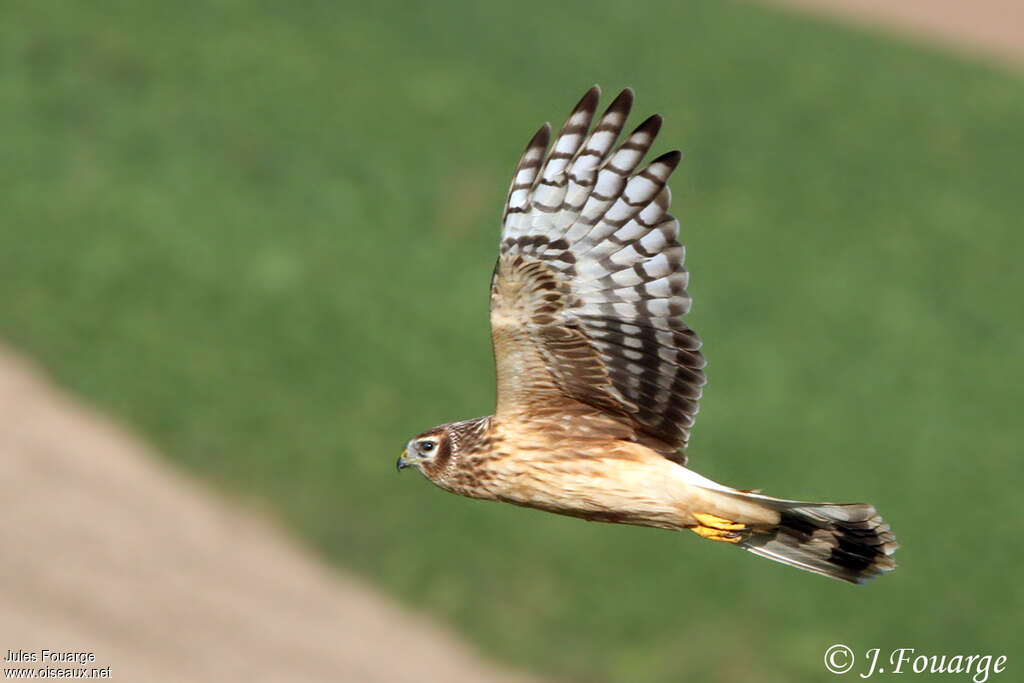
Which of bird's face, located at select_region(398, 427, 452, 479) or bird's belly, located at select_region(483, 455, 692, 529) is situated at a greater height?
bird's face, located at select_region(398, 427, 452, 479)

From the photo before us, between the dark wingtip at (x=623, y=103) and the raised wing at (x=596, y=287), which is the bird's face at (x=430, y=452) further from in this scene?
the dark wingtip at (x=623, y=103)

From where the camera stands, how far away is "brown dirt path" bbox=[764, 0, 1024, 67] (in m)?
39.1

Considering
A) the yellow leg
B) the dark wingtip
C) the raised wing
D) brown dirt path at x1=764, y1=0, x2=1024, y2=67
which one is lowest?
the yellow leg

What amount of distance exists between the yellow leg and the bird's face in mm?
1275

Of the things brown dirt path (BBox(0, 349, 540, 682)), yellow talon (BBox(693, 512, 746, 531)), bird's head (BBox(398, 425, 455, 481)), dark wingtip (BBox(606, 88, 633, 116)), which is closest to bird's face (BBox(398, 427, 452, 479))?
bird's head (BBox(398, 425, 455, 481))

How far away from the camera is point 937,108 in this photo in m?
34.2

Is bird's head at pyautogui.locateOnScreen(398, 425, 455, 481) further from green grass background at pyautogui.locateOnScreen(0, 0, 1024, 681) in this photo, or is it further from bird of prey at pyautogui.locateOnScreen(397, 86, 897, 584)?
green grass background at pyautogui.locateOnScreen(0, 0, 1024, 681)

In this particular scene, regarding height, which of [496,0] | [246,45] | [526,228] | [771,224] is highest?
[496,0]

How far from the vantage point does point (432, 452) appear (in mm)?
8047

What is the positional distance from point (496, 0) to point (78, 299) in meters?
16.2

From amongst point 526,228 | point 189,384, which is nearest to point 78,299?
point 189,384

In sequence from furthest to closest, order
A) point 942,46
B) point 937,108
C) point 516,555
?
1. point 942,46
2. point 937,108
3. point 516,555

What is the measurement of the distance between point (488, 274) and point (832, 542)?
17.2 m

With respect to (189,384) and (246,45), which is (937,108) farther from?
(189,384)
